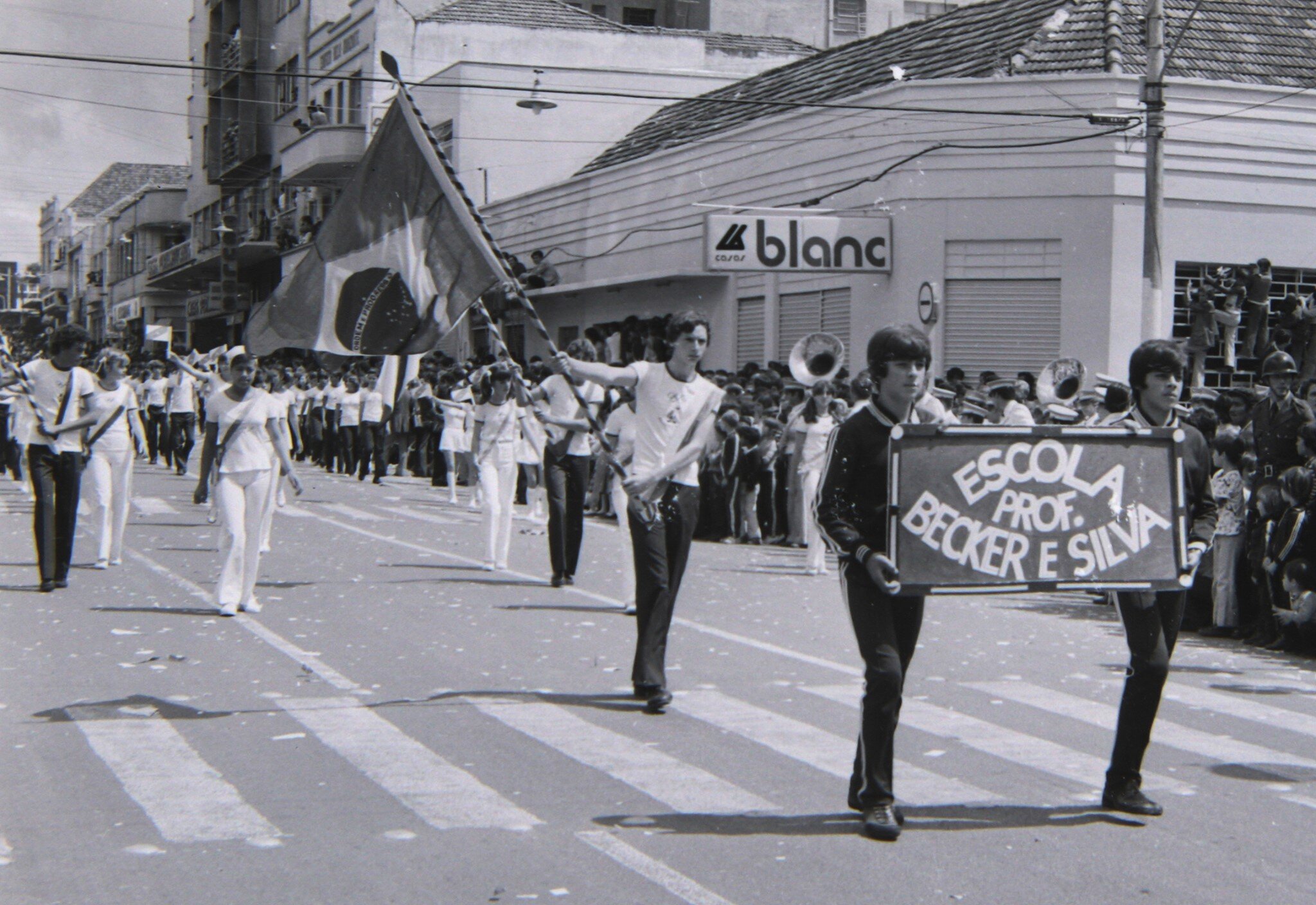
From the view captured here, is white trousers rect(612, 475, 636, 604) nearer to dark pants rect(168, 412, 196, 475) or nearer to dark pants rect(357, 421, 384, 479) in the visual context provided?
dark pants rect(357, 421, 384, 479)

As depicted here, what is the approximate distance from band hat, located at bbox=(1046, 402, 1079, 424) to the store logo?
8833 mm

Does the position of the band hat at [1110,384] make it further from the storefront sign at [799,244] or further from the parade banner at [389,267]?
the storefront sign at [799,244]

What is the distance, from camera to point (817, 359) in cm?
2212

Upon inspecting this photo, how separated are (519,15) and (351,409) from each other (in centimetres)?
1877

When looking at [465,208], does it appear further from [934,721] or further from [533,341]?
[533,341]

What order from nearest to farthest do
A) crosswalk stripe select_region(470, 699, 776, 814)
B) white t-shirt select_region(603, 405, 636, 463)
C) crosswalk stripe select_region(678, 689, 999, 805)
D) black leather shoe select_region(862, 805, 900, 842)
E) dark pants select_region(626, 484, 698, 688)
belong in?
black leather shoe select_region(862, 805, 900, 842)
crosswalk stripe select_region(470, 699, 776, 814)
crosswalk stripe select_region(678, 689, 999, 805)
dark pants select_region(626, 484, 698, 688)
white t-shirt select_region(603, 405, 636, 463)

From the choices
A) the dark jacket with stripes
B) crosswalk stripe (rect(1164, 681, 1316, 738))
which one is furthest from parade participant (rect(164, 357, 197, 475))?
the dark jacket with stripes

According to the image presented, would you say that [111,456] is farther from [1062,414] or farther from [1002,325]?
[1002,325]

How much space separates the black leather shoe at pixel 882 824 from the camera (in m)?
6.02

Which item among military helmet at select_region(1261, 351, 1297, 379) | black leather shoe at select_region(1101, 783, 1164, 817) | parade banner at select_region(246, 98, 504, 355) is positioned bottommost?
black leather shoe at select_region(1101, 783, 1164, 817)

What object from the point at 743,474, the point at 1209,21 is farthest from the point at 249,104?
the point at 743,474

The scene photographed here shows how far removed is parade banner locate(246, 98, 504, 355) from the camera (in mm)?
8508

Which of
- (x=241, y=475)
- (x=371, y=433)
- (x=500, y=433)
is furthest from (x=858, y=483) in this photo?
(x=371, y=433)

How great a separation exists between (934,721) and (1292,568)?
3826mm
